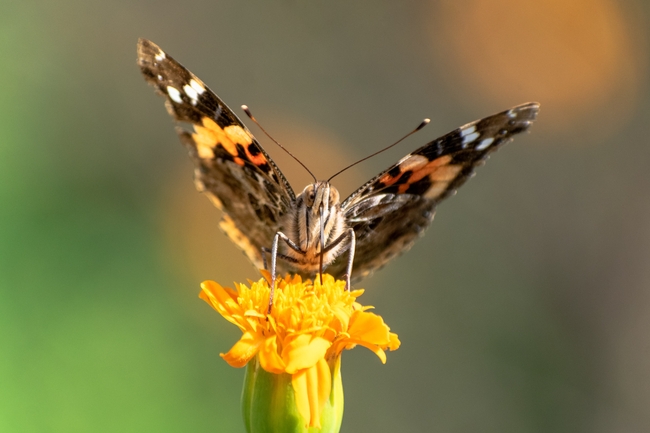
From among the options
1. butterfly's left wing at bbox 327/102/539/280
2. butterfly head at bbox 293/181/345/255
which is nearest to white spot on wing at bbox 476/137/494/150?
butterfly's left wing at bbox 327/102/539/280

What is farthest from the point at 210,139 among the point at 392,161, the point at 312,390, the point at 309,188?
the point at 392,161

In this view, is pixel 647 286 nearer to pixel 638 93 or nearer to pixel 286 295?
pixel 638 93

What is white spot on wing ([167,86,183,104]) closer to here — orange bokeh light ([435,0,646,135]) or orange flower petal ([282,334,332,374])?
orange flower petal ([282,334,332,374])

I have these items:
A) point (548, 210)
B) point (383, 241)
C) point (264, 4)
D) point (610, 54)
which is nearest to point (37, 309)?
point (383, 241)

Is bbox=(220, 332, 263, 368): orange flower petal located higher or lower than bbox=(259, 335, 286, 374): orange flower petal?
higher

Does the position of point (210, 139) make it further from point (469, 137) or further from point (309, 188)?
point (469, 137)

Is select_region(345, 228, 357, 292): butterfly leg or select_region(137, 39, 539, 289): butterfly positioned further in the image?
select_region(137, 39, 539, 289): butterfly
